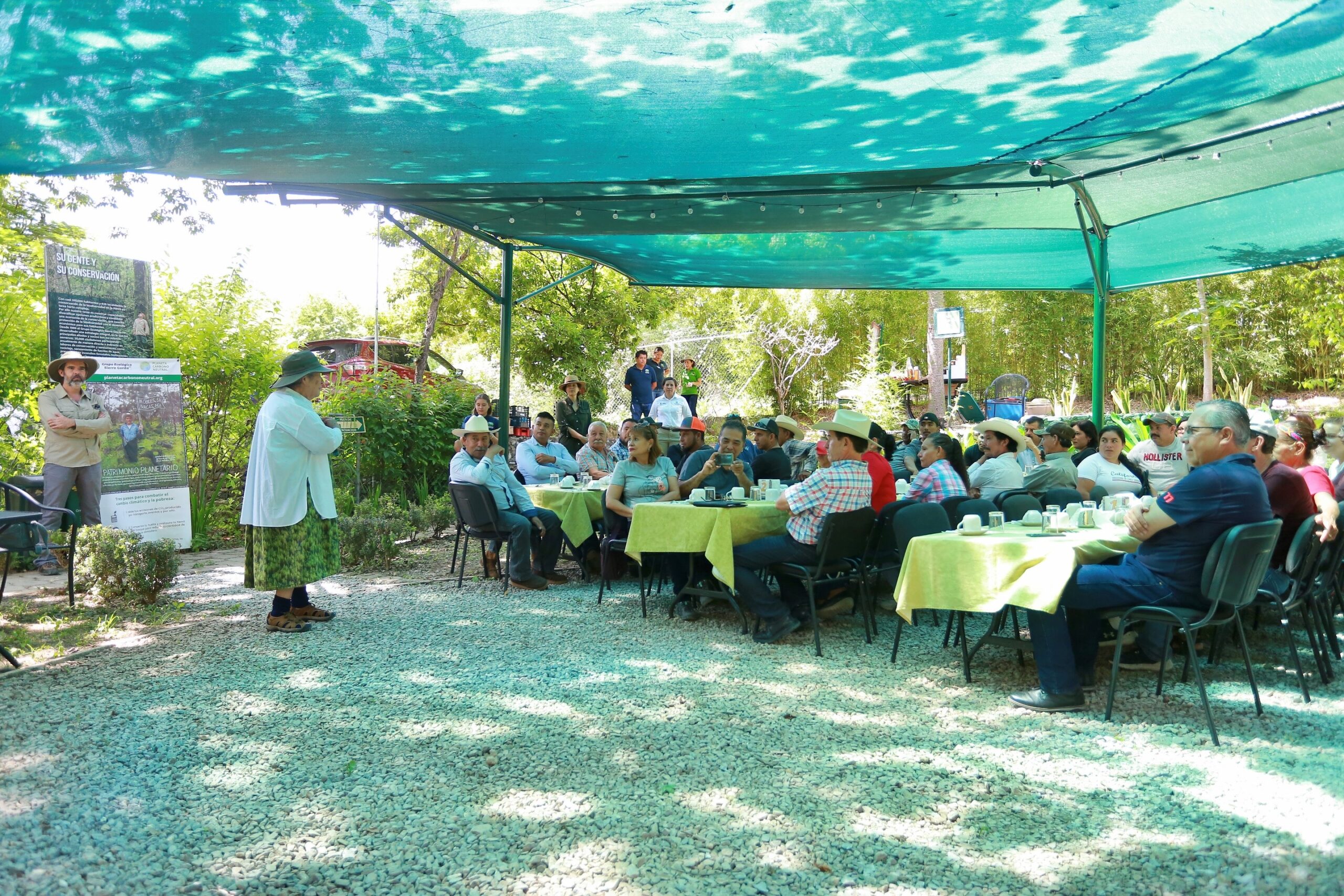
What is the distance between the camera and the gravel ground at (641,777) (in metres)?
2.64

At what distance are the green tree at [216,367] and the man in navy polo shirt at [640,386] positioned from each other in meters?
4.70

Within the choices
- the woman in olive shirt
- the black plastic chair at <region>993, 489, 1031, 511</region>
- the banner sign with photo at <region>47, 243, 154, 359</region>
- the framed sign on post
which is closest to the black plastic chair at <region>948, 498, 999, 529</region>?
the black plastic chair at <region>993, 489, 1031, 511</region>

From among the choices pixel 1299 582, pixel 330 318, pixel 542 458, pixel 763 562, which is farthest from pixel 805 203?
pixel 330 318

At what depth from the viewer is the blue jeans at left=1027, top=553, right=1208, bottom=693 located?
3.91m

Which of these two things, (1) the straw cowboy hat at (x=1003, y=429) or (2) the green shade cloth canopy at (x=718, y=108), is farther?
(1) the straw cowboy hat at (x=1003, y=429)

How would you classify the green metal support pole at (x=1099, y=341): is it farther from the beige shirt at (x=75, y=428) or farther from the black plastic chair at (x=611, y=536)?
the beige shirt at (x=75, y=428)

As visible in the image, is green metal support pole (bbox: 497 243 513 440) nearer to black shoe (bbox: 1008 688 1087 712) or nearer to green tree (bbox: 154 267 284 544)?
green tree (bbox: 154 267 284 544)

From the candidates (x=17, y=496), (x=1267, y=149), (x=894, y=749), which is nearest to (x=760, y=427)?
(x=1267, y=149)

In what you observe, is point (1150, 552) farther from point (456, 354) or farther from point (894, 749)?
point (456, 354)

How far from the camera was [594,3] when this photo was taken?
3.40 metres

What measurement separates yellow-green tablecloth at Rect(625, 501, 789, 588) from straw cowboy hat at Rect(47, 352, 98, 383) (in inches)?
178

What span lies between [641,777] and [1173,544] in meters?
2.33

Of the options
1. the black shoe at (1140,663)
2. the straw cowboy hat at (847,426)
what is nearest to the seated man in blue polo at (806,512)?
the straw cowboy hat at (847,426)

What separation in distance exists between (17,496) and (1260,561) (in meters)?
7.88
